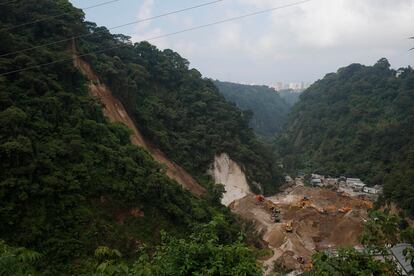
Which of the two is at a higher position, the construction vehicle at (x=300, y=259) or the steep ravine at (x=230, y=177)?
the steep ravine at (x=230, y=177)

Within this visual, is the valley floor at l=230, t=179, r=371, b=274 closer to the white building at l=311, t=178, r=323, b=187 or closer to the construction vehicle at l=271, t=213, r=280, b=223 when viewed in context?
the construction vehicle at l=271, t=213, r=280, b=223

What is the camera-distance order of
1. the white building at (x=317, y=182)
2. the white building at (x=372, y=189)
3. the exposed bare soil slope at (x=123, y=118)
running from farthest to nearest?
the white building at (x=317, y=182) < the white building at (x=372, y=189) < the exposed bare soil slope at (x=123, y=118)

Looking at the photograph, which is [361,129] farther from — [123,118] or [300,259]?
[123,118]

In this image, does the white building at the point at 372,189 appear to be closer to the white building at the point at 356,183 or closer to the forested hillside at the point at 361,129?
the white building at the point at 356,183

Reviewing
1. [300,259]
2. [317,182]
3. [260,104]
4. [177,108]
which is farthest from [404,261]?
[260,104]

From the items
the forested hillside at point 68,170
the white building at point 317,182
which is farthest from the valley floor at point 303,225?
the white building at point 317,182

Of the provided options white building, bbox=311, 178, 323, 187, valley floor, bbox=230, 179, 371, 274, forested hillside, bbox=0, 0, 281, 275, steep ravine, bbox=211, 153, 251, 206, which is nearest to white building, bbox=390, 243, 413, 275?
forested hillside, bbox=0, 0, 281, 275

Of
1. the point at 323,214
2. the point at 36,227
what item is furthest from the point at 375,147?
the point at 36,227

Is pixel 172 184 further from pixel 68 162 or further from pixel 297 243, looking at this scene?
pixel 297 243
